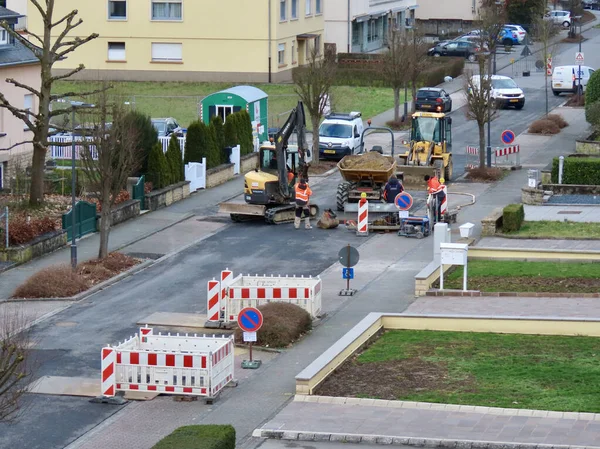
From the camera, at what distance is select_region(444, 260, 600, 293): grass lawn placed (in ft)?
98.2

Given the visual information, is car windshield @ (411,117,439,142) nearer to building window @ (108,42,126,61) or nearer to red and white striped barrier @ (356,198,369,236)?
red and white striped barrier @ (356,198,369,236)

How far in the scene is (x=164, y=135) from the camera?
50.6 meters

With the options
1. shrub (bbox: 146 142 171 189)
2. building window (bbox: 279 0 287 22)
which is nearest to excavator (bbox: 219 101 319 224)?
shrub (bbox: 146 142 171 189)

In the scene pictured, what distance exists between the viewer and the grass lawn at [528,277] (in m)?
29.9

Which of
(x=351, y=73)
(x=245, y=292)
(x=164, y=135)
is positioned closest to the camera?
(x=245, y=292)

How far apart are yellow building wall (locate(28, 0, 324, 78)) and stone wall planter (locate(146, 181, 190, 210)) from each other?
28.0 metres

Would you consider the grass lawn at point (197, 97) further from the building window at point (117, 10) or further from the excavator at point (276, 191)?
the excavator at point (276, 191)

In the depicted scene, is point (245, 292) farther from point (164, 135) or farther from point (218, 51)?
point (218, 51)

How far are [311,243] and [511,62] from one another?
43.7 meters

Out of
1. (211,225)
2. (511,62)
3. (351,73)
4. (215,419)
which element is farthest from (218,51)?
(215,419)

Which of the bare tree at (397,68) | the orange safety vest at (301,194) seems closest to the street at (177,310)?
the orange safety vest at (301,194)

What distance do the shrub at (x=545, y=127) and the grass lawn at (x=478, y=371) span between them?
32.0m

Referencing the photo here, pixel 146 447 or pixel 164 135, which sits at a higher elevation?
pixel 164 135

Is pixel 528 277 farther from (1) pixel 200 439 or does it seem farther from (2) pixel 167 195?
(2) pixel 167 195
